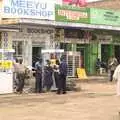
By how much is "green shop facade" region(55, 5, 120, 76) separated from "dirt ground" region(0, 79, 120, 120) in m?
10.9

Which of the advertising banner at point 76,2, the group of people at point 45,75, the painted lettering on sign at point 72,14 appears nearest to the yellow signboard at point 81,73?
the painted lettering on sign at point 72,14

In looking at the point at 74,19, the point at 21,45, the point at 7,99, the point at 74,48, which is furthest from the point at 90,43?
the point at 7,99

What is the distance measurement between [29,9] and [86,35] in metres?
7.48

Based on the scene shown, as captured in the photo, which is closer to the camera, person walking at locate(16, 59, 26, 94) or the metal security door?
person walking at locate(16, 59, 26, 94)

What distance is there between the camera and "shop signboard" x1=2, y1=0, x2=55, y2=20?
30.9 m

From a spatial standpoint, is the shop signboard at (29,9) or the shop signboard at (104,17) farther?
the shop signboard at (104,17)

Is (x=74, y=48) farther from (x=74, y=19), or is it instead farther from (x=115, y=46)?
(x=115, y=46)

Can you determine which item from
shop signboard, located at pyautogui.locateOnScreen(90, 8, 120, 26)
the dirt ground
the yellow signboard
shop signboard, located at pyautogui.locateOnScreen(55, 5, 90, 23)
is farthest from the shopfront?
the dirt ground

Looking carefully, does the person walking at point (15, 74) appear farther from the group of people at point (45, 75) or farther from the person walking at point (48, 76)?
the person walking at point (48, 76)

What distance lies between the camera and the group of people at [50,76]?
23.9 metres

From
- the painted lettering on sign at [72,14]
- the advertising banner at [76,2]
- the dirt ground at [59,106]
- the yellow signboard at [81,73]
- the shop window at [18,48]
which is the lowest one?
the dirt ground at [59,106]

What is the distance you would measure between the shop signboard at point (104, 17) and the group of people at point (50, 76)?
1247 cm

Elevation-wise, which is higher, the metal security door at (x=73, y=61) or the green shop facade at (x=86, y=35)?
the green shop facade at (x=86, y=35)

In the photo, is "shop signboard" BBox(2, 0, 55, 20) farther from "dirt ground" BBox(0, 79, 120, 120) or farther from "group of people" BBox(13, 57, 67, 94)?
"dirt ground" BBox(0, 79, 120, 120)
